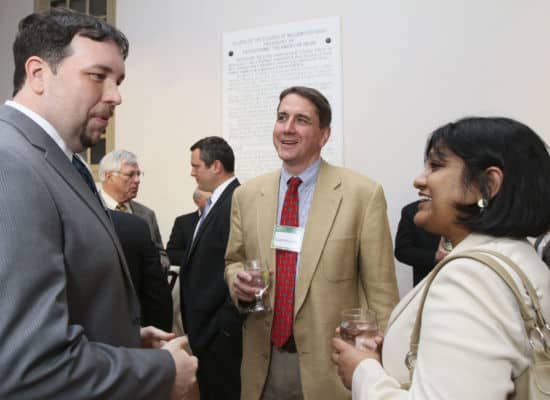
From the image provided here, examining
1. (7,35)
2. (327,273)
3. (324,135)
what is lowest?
(327,273)

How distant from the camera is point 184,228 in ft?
12.7

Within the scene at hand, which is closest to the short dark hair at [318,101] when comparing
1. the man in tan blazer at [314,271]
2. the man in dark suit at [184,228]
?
the man in tan blazer at [314,271]

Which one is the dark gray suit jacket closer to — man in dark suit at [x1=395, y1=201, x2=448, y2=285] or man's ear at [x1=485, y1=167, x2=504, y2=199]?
man's ear at [x1=485, y1=167, x2=504, y2=199]

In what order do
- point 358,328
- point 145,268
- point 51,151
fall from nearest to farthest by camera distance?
point 51,151 → point 358,328 → point 145,268

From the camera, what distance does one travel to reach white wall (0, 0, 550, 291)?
321 centimetres

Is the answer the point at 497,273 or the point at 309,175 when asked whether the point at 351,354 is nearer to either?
the point at 497,273

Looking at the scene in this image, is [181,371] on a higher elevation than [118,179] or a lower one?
lower

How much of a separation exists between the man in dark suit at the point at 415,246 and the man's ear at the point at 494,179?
1.87 m

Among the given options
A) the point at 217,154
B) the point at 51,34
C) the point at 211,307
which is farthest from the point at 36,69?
the point at 217,154

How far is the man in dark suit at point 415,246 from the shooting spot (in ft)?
9.56

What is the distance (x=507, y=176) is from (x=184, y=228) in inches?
122

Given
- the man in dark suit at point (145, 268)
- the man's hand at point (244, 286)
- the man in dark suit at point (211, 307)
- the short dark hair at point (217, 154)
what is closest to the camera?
the man's hand at point (244, 286)

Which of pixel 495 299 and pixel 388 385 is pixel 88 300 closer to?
pixel 388 385

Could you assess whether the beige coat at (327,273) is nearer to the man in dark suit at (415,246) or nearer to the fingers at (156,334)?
the fingers at (156,334)
